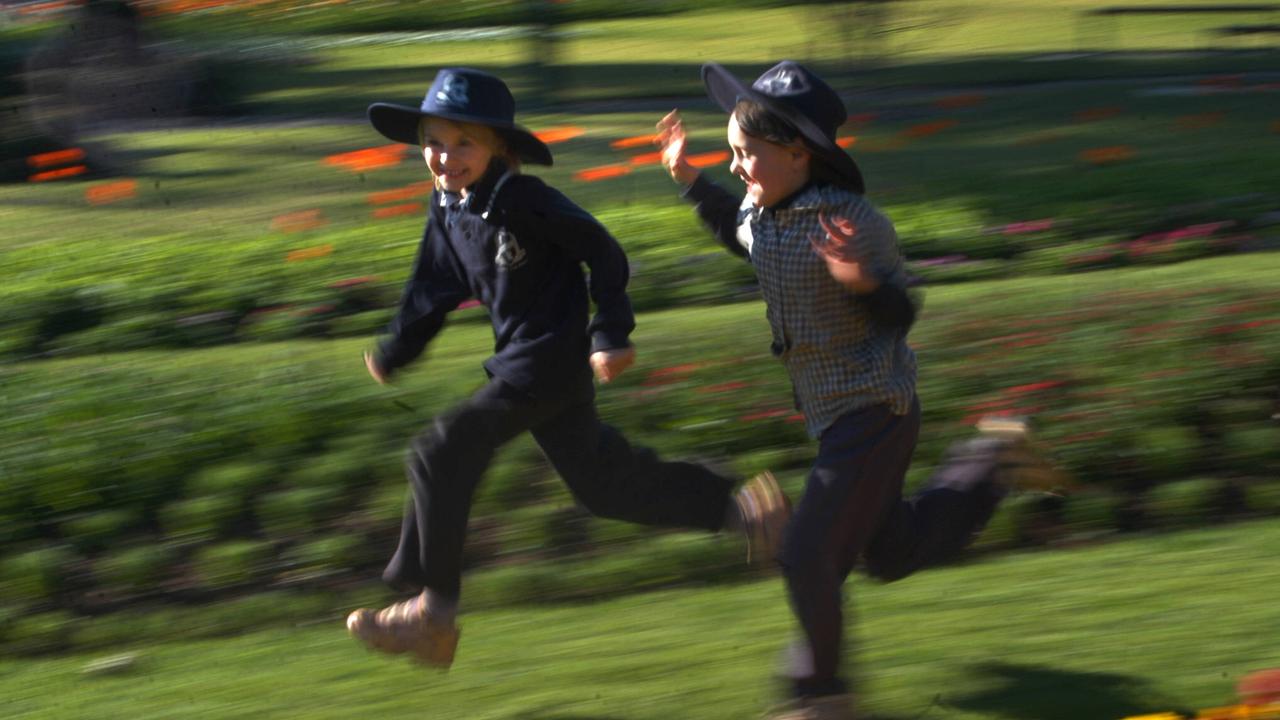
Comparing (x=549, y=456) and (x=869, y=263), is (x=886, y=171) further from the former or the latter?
(x=869, y=263)

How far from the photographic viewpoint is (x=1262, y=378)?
636 cm

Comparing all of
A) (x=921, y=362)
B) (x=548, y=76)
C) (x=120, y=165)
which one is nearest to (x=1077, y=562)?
(x=921, y=362)

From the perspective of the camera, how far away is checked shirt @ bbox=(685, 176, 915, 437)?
3.79 metres

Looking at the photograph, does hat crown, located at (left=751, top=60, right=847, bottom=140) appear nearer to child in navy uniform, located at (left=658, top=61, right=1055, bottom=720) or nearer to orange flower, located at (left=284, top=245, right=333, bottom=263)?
child in navy uniform, located at (left=658, top=61, right=1055, bottom=720)

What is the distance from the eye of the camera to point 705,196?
429 centimetres

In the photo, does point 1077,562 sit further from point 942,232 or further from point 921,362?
point 942,232

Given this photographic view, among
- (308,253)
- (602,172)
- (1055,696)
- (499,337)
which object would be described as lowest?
(602,172)

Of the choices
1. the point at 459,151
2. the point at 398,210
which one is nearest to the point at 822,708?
the point at 459,151

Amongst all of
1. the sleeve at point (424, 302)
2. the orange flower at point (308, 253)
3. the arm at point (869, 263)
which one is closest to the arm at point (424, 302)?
the sleeve at point (424, 302)

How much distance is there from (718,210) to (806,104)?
53 centimetres

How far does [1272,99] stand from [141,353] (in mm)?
9792

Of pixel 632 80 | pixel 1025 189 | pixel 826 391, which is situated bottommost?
pixel 632 80

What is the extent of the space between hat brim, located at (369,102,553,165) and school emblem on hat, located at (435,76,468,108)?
0.15 ft

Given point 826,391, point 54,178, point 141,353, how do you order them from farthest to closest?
point 54,178 < point 141,353 < point 826,391
